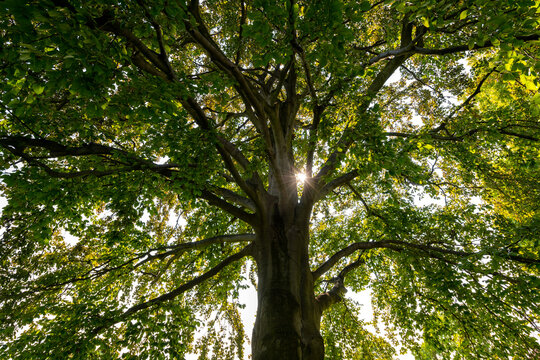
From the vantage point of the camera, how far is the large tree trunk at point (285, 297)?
323 cm

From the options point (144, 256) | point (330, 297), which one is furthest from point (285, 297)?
point (144, 256)

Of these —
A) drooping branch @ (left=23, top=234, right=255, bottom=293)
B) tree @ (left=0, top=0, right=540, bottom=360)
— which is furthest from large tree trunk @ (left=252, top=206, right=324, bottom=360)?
drooping branch @ (left=23, top=234, right=255, bottom=293)

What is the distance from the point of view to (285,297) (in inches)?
146

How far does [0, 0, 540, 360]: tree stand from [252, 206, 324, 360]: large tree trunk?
3 cm

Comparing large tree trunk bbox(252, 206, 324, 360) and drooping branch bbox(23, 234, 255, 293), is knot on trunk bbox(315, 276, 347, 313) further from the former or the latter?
drooping branch bbox(23, 234, 255, 293)

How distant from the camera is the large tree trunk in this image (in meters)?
3.23

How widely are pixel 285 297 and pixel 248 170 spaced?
2448mm

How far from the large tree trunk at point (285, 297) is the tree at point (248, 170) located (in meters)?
0.03

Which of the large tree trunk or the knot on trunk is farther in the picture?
the knot on trunk

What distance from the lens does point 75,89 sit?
258 centimetres

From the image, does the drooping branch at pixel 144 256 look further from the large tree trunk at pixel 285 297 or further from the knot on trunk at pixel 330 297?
the knot on trunk at pixel 330 297

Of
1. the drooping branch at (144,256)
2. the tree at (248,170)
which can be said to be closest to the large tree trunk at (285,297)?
the tree at (248,170)

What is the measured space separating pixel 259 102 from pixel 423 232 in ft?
16.1

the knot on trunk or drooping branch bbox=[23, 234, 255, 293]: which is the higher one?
drooping branch bbox=[23, 234, 255, 293]
